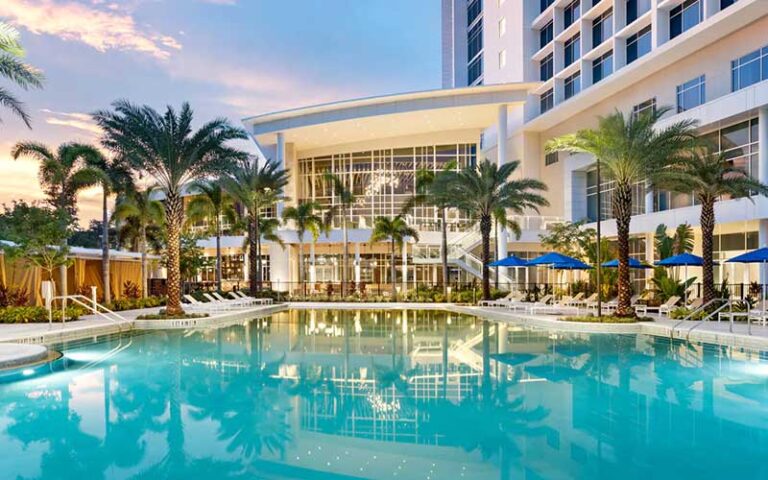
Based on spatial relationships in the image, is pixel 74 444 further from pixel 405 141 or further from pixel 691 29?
pixel 405 141

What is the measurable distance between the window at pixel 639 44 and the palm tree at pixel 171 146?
2109 centimetres

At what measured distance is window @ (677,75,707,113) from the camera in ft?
87.7

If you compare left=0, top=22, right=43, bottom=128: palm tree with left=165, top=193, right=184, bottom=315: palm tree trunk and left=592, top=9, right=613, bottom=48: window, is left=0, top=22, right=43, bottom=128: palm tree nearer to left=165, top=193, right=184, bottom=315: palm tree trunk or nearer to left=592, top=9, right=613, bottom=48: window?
left=165, top=193, right=184, bottom=315: palm tree trunk

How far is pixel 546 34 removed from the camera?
1578 inches

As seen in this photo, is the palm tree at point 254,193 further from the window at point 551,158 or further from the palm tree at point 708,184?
the palm tree at point 708,184

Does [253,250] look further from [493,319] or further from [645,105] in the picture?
[645,105]

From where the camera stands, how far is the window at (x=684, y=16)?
26562 millimetres

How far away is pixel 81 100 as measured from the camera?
30.9m

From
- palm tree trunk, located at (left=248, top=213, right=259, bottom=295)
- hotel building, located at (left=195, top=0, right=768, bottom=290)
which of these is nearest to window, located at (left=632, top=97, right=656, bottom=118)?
hotel building, located at (left=195, top=0, right=768, bottom=290)

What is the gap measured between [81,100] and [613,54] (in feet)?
93.0

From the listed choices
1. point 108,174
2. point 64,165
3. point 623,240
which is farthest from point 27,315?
point 623,240

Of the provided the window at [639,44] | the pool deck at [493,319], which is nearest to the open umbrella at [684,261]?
the pool deck at [493,319]

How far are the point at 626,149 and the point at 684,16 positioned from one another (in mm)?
12185

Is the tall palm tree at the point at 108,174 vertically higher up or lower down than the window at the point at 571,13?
lower down
